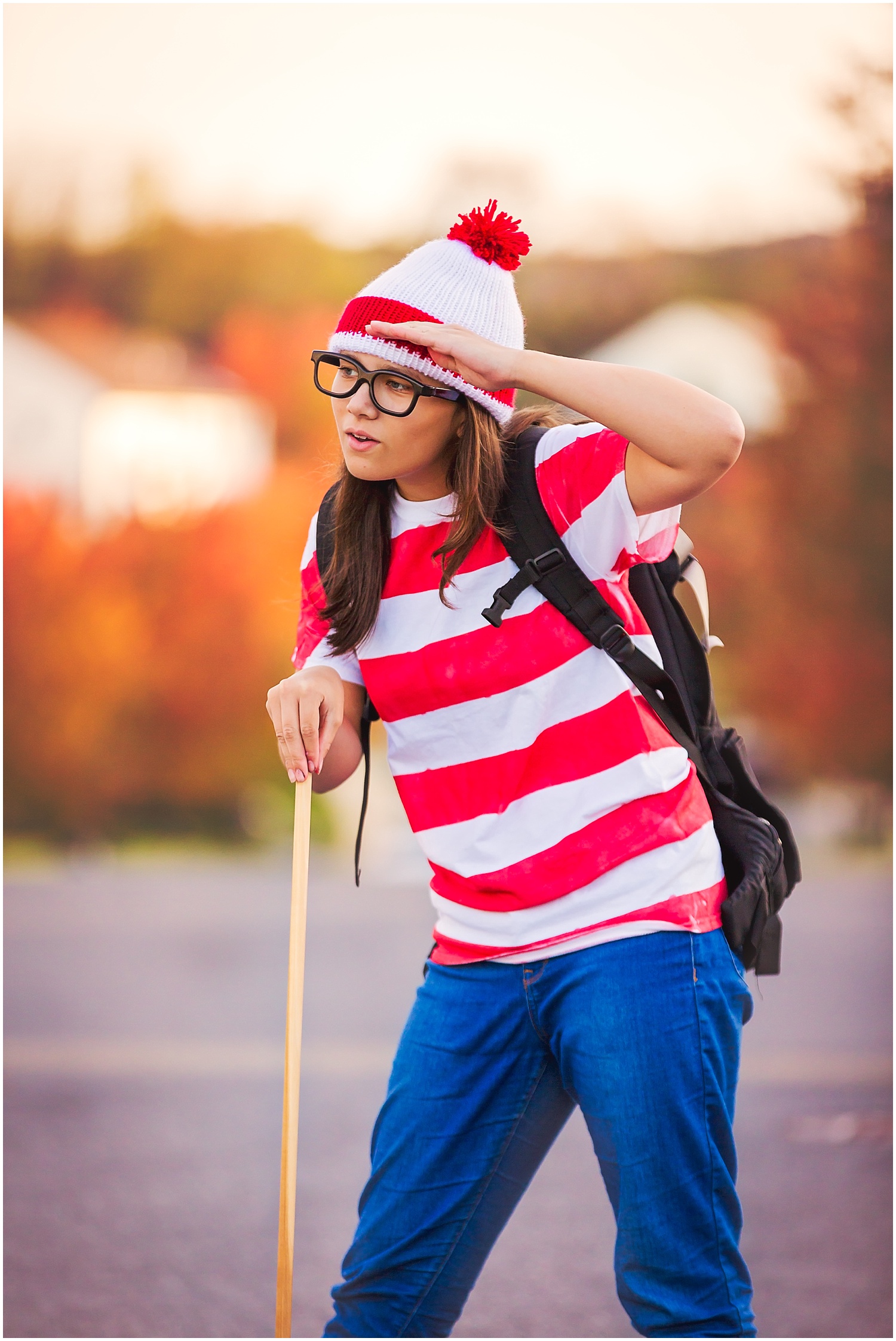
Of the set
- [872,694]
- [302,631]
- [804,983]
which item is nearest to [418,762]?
[302,631]

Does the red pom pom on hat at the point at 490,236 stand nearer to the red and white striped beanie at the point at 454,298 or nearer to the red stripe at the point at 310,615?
the red and white striped beanie at the point at 454,298

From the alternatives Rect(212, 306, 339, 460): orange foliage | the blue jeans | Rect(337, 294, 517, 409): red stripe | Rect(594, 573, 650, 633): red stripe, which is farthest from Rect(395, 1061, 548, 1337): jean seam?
Rect(212, 306, 339, 460): orange foliage

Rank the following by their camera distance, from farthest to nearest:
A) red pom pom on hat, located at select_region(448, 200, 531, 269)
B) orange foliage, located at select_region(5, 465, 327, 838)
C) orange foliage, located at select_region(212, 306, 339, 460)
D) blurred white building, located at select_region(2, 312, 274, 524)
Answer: orange foliage, located at select_region(212, 306, 339, 460) → blurred white building, located at select_region(2, 312, 274, 524) → orange foliage, located at select_region(5, 465, 327, 838) → red pom pom on hat, located at select_region(448, 200, 531, 269)

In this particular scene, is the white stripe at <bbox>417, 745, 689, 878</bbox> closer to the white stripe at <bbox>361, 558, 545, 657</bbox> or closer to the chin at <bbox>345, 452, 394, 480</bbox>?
the white stripe at <bbox>361, 558, 545, 657</bbox>

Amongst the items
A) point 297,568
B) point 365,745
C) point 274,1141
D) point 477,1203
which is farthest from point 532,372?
point 297,568

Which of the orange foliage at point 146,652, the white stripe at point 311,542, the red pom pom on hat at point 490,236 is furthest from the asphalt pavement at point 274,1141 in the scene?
the orange foliage at point 146,652

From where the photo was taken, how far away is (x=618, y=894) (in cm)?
180

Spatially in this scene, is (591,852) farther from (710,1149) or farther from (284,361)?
(284,361)

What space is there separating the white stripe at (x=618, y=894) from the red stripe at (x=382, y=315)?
0.69 meters

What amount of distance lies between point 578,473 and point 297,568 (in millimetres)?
12197

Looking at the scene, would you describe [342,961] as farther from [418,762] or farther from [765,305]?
[765,305]

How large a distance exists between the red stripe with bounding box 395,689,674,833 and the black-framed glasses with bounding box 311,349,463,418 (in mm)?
494

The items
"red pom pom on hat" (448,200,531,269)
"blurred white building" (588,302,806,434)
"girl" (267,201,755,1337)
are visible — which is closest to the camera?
"girl" (267,201,755,1337)

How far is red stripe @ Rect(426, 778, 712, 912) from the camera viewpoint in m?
1.81
